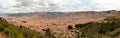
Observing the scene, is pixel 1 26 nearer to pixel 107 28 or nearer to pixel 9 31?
pixel 9 31

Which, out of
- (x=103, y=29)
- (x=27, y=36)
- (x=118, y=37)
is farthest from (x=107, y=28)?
(x=27, y=36)

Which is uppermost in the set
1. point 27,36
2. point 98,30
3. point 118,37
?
point 27,36

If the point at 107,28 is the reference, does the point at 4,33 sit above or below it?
above

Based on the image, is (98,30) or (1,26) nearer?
(1,26)

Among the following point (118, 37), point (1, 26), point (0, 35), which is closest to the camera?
point (0, 35)

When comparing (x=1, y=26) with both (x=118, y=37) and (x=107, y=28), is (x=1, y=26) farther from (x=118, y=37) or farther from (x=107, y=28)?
(x=107, y=28)

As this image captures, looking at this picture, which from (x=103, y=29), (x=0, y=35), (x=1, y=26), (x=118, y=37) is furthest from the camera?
(x=103, y=29)

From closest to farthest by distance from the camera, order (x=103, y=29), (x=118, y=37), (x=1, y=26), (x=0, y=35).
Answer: (x=0, y=35)
(x=1, y=26)
(x=118, y=37)
(x=103, y=29)

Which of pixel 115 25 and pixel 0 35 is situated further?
pixel 115 25

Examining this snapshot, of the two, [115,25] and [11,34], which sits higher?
[11,34]
